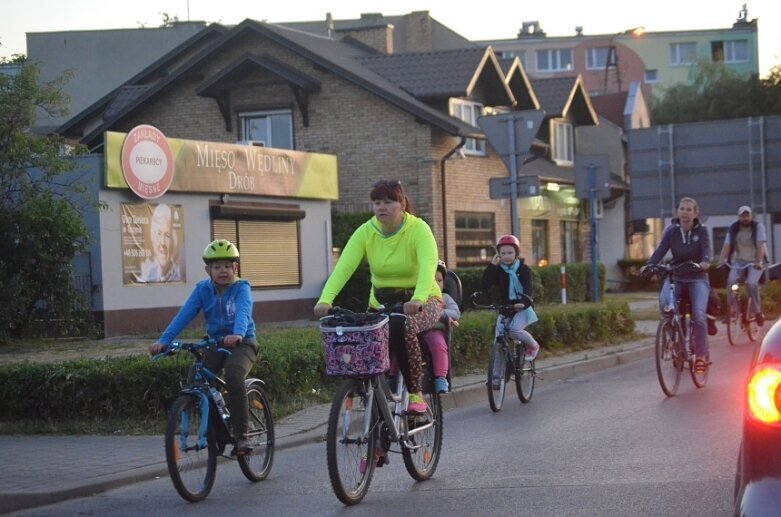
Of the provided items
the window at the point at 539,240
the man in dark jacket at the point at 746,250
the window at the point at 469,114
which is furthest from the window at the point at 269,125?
the man in dark jacket at the point at 746,250

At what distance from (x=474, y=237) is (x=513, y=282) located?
849 inches

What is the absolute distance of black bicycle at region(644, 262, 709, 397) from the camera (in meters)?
12.2

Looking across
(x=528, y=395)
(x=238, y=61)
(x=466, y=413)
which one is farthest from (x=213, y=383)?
(x=238, y=61)

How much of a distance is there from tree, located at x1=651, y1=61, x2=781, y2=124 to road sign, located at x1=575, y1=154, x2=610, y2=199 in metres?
44.8

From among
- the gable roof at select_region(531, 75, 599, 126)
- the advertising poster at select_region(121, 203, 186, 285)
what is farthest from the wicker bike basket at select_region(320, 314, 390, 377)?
the gable roof at select_region(531, 75, 599, 126)

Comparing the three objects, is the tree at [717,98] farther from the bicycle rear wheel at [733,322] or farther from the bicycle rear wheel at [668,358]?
the bicycle rear wheel at [668,358]

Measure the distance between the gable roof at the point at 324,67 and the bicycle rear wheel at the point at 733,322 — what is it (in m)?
13.2

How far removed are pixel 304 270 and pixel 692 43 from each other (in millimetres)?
73144

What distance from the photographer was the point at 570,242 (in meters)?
42.5

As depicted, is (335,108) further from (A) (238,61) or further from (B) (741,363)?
(B) (741,363)

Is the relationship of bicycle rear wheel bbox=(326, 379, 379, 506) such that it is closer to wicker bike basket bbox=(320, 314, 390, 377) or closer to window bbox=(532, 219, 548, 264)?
wicker bike basket bbox=(320, 314, 390, 377)

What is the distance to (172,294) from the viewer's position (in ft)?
78.5

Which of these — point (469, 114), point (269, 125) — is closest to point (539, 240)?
point (469, 114)

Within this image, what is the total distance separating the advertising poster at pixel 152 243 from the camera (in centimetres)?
2273
